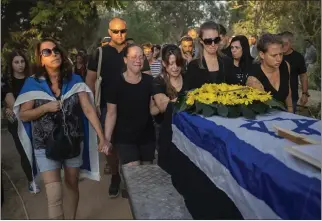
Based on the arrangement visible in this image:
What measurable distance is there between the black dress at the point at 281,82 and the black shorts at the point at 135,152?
45.7 inches

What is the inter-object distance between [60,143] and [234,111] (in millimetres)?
1400

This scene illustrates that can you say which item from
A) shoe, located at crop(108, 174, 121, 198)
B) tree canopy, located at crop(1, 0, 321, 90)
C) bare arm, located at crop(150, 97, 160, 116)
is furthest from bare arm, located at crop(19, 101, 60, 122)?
tree canopy, located at crop(1, 0, 321, 90)

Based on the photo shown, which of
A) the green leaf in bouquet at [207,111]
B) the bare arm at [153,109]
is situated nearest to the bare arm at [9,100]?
the bare arm at [153,109]

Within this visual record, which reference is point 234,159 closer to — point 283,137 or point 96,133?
point 283,137

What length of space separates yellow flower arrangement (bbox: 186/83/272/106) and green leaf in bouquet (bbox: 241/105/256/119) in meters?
0.03

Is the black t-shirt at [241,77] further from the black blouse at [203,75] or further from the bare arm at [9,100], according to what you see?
the bare arm at [9,100]

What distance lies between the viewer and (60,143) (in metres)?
3.26

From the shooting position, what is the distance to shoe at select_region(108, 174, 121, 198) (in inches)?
182

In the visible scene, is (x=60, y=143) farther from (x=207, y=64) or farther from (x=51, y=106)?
(x=207, y=64)

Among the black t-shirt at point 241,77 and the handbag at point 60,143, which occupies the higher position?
the black t-shirt at point 241,77

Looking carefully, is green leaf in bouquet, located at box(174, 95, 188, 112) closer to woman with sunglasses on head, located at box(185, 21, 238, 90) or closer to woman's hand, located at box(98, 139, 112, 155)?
woman with sunglasses on head, located at box(185, 21, 238, 90)

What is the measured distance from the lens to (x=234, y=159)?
2.12m

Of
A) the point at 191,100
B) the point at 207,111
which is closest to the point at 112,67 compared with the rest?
the point at 191,100

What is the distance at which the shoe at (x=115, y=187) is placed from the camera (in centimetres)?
461
